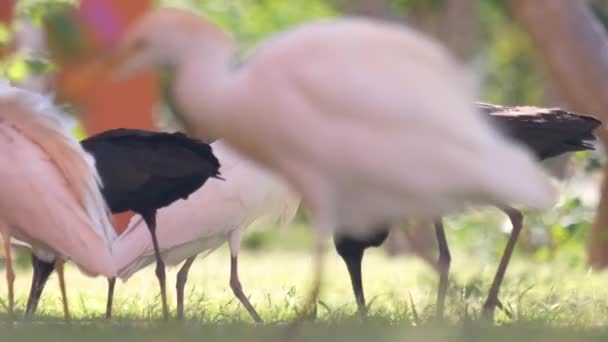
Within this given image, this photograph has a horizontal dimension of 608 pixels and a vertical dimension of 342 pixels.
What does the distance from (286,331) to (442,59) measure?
1369 millimetres

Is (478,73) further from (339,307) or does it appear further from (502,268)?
(339,307)

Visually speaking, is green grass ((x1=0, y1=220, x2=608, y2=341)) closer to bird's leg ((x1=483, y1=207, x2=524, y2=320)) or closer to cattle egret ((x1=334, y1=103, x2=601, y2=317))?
bird's leg ((x1=483, y1=207, x2=524, y2=320))

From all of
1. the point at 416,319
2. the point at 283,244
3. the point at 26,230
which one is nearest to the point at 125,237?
the point at 26,230

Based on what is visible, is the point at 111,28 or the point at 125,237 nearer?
the point at 125,237

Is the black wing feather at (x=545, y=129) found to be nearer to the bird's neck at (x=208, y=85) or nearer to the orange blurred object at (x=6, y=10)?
the bird's neck at (x=208, y=85)

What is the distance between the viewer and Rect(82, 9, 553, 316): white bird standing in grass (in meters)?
5.78

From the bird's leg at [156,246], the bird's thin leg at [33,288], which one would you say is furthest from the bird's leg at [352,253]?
the bird's thin leg at [33,288]

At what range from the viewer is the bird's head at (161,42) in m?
6.07

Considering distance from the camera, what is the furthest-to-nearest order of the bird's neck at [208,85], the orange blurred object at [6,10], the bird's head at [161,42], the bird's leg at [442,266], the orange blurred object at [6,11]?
the orange blurred object at [6,10], the orange blurred object at [6,11], the bird's leg at [442,266], the bird's head at [161,42], the bird's neck at [208,85]

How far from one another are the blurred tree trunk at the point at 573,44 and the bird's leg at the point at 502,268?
5.81ft

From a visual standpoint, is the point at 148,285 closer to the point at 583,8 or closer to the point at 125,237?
the point at 125,237

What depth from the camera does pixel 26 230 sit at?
8.12 metres

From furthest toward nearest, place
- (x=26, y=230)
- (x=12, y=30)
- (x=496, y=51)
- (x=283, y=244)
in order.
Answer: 1. (x=496, y=51)
2. (x=283, y=244)
3. (x=12, y=30)
4. (x=26, y=230)

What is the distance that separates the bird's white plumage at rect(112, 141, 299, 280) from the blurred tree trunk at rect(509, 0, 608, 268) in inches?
76.0
